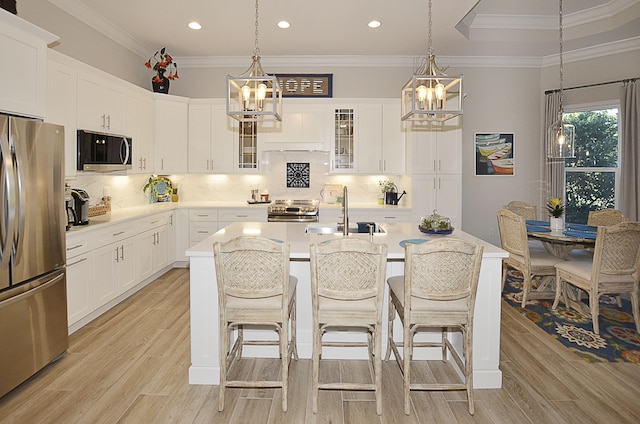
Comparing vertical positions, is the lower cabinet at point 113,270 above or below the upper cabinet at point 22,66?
below

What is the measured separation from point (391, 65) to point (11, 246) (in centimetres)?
532

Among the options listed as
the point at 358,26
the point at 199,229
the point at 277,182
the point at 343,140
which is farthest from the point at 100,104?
the point at 343,140

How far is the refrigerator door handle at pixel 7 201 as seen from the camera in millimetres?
2543

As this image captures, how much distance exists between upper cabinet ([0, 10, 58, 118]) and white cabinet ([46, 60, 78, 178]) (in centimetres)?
57

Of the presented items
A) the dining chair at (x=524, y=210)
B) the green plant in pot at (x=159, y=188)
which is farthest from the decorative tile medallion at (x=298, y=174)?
the dining chair at (x=524, y=210)

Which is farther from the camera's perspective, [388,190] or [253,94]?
[388,190]

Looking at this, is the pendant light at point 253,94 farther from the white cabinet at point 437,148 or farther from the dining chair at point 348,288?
the white cabinet at point 437,148

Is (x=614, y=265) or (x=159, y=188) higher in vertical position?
(x=159, y=188)

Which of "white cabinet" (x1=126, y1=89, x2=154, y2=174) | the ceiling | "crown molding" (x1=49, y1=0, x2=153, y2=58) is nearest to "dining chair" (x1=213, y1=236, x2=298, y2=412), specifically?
the ceiling

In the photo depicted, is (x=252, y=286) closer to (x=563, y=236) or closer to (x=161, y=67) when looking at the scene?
(x=563, y=236)

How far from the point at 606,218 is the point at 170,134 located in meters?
5.74

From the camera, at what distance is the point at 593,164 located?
597cm

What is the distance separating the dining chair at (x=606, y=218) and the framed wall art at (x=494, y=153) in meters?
1.54

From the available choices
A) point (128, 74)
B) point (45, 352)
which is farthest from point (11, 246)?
point (128, 74)
